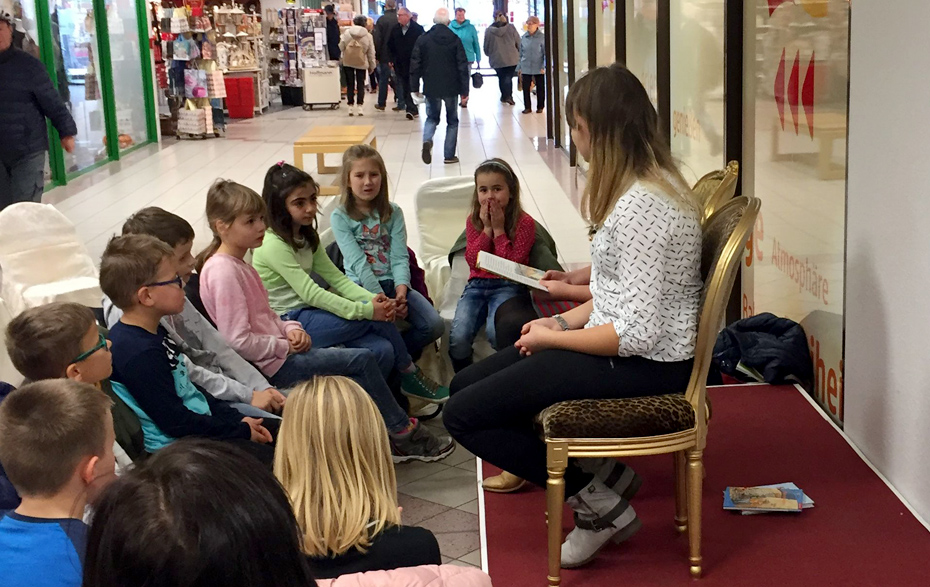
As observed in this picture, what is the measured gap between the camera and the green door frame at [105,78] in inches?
424

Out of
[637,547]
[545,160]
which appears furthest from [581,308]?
[545,160]

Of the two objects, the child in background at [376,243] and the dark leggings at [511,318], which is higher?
the child in background at [376,243]

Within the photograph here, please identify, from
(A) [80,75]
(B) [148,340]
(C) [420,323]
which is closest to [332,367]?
(C) [420,323]

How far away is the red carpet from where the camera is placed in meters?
2.74

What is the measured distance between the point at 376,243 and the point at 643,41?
14.1ft

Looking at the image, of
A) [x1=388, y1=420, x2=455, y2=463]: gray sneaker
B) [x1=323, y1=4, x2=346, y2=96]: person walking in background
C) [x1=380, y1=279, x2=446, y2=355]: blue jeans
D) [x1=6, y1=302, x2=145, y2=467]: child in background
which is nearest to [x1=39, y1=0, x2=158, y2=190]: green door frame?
[x1=323, y1=4, x2=346, y2=96]: person walking in background

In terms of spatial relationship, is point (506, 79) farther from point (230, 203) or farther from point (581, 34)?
point (230, 203)

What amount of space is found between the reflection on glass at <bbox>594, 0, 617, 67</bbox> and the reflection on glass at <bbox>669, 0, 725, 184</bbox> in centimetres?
231

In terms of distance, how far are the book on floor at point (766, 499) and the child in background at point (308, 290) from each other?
4.60 feet

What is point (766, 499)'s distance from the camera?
3094 millimetres

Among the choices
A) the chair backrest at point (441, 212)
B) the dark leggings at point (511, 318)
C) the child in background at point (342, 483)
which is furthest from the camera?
the chair backrest at point (441, 212)

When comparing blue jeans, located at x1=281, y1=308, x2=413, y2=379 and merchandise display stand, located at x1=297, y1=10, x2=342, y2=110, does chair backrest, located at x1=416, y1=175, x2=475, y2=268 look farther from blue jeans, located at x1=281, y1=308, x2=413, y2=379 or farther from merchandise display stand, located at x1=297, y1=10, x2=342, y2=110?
merchandise display stand, located at x1=297, y1=10, x2=342, y2=110

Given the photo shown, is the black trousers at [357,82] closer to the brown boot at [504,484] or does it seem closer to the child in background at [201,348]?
the child in background at [201,348]

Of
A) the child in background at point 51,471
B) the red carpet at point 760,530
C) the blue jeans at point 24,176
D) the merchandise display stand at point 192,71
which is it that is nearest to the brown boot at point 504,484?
the red carpet at point 760,530
